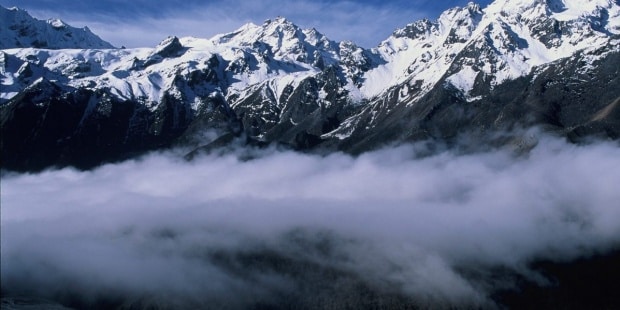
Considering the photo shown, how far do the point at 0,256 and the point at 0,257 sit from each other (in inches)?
12.4

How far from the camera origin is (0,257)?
121 metres

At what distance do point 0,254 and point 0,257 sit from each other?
0.66 meters

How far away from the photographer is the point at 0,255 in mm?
121312

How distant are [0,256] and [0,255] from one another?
0.21 meters

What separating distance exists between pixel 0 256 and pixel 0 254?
2.35 feet

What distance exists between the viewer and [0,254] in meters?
121

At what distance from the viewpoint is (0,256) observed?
121 m

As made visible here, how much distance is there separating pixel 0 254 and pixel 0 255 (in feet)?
1.80
